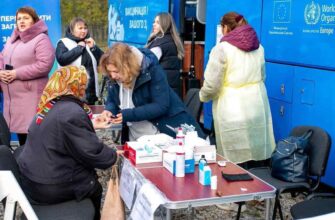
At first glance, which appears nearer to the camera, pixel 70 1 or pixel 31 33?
pixel 31 33

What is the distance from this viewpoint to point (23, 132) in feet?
15.5

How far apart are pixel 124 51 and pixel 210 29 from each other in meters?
2.76

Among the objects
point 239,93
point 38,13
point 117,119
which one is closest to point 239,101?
point 239,93

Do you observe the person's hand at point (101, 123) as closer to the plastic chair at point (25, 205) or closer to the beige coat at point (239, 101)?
the plastic chair at point (25, 205)

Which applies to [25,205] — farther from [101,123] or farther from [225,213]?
[225,213]

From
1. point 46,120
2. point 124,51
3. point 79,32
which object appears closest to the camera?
point 46,120

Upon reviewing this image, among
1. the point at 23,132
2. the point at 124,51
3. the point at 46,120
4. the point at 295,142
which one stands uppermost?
the point at 124,51

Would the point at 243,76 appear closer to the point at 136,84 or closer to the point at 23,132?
the point at 136,84

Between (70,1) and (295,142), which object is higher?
(70,1)

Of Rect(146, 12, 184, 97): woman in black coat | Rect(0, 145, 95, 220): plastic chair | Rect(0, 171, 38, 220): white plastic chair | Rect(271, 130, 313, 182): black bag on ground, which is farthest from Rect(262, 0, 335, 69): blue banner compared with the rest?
Rect(0, 171, 38, 220): white plastic chair

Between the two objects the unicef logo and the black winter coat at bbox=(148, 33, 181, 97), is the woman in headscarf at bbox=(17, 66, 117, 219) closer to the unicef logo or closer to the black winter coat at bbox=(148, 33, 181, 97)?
the unicef logo

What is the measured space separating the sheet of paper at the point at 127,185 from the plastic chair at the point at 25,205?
0.20 metres

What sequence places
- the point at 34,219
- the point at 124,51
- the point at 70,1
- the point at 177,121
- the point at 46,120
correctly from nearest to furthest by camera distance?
the point at 34,219 → the point at 46,120 → the point at 124,51 → the point at 177,121 → the point at 70,1

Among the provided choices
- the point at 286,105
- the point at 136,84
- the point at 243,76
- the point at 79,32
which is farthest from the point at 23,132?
the point at 286,105
